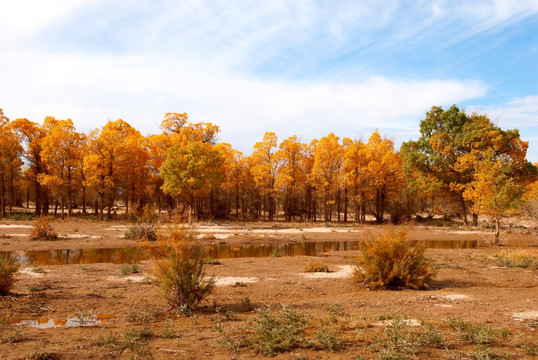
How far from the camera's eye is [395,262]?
11828 millimetres

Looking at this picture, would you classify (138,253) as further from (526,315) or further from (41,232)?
(526,315)

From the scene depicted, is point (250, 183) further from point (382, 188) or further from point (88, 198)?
point (88, 198)

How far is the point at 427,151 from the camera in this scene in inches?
1620

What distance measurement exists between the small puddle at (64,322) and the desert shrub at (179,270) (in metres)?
1.45

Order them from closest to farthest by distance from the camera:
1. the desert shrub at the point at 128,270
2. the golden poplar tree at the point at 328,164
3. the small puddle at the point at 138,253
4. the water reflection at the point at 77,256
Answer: the desert shrub at the point at 128,270 → the water reflection at the point at 77,256 → the small puddle at the point at 138,253 → the golden poplar tree at the point at 328,164

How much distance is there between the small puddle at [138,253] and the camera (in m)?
18.1

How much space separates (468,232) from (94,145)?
132 ft

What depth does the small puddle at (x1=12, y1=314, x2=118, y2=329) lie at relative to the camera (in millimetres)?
8305

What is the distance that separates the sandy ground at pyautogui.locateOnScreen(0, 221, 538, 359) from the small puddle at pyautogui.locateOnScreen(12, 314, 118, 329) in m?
0.02

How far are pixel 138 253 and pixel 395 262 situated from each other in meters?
11.8

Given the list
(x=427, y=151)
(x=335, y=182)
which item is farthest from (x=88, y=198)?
(x=427, y=151)

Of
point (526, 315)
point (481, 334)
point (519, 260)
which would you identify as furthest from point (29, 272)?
point (519, 260)

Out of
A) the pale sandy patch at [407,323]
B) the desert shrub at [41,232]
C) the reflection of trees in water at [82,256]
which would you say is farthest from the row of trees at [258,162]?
the pale sandy patch at [407,323]

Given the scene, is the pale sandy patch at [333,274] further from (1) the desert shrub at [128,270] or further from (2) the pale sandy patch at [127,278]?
(1) the desert shrub at [128,270]
